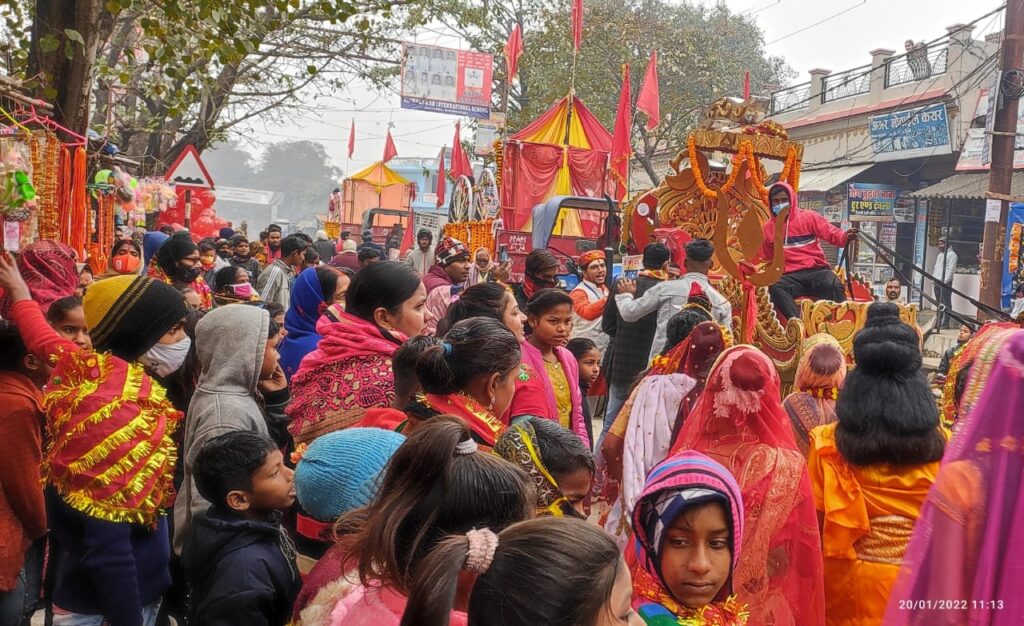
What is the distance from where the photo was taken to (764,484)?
3.10 m

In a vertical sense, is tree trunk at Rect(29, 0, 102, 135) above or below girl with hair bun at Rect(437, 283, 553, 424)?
above

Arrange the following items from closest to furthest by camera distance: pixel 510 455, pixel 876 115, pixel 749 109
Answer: pixel 510 455, pixel 749 109, pixel 876 115

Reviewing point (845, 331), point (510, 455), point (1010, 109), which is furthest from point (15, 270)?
point (1010, 109)

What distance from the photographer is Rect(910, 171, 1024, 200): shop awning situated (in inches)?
647

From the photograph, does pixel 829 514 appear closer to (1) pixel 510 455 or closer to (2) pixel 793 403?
(2) pixel 793 403

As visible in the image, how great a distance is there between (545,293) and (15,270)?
2320 millimetres

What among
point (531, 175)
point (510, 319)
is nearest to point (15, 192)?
point (510, 319)

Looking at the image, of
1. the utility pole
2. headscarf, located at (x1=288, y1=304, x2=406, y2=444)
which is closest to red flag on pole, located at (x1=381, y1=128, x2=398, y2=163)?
the utility pole

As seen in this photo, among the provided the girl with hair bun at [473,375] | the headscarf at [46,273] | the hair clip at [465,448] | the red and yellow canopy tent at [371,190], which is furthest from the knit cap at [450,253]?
the red and yellow canopy tent at [371,190]

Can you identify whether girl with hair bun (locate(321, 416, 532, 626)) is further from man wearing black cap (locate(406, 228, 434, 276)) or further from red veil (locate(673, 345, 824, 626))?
man wearing black cap (locate(406, 228, 434, 276))

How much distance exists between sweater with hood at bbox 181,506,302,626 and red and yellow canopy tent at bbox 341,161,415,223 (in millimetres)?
33665

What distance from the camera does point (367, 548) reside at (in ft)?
Result: 5.92

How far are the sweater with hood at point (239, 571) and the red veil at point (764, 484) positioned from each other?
1526mm

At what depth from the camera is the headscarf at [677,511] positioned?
2.39 m
